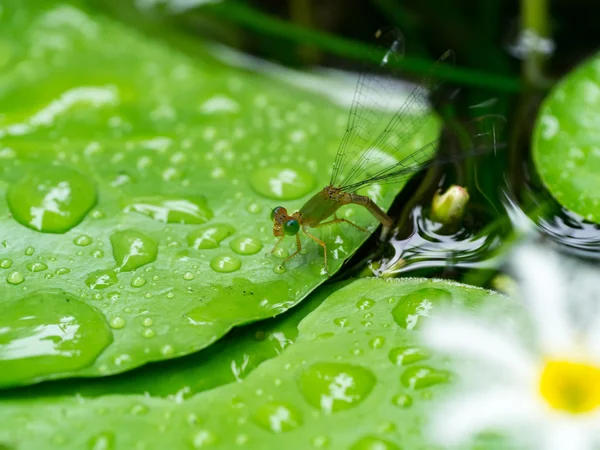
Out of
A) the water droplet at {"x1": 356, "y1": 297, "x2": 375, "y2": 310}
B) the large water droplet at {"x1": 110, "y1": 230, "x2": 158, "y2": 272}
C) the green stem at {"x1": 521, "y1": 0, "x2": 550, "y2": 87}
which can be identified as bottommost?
the large water droplet at {"x1": 110, "y1": 230, "x2": 158, "y2": 272}

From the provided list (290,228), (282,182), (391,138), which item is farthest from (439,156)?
(290,228)

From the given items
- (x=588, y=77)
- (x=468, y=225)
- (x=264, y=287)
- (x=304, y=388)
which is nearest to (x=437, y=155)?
(x=468, y=225)

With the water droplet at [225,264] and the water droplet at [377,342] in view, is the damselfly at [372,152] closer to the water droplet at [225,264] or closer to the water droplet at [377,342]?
the water droplet at [225,264]

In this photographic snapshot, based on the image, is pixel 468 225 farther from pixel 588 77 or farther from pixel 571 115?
pixel 588 77

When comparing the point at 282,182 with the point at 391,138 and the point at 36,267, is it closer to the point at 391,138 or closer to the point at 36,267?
the point at 391,138

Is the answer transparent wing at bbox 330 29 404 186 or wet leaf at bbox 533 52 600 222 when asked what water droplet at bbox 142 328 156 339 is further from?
wet leaf at bbox 533 52 600 222

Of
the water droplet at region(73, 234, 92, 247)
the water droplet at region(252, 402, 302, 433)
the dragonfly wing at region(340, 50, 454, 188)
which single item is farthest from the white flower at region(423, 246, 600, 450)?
the water droplet at region(73, 234, 92, 247)

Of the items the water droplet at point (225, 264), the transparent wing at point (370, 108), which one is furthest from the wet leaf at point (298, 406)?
the transparent wing at point (370, 108)
